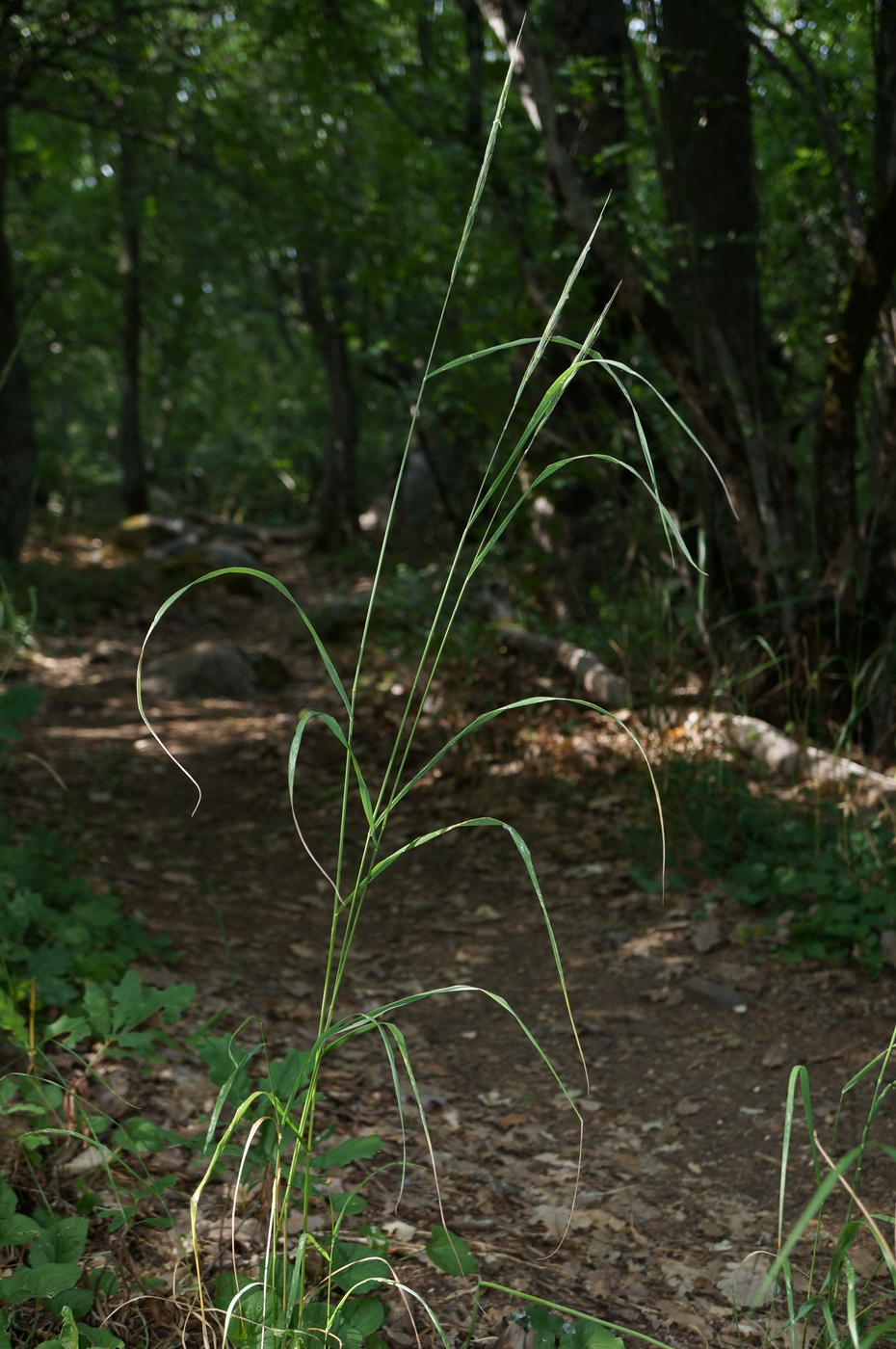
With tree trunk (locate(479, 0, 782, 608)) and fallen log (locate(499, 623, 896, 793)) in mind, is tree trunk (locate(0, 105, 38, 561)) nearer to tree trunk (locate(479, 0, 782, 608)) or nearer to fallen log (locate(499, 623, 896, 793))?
fallen log (locate(499, 623, 896, 793))

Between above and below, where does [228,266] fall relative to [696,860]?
above

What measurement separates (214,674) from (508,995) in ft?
14.4

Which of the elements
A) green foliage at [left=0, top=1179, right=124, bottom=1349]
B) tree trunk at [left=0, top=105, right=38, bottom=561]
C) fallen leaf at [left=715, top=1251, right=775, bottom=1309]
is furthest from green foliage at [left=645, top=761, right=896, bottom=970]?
tree trunk at [left=0, top=105, right=38, bottom=561]

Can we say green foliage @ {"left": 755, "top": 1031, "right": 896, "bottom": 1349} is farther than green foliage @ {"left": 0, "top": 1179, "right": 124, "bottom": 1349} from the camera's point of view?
No

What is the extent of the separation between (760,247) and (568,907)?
4098 mm

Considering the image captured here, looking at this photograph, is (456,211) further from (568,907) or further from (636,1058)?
(636,1058)

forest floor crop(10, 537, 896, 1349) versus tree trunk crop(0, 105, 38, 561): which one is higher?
tree trunk crop(0, 105, 38, 561)

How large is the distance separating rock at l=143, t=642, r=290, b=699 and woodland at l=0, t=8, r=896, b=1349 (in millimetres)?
39

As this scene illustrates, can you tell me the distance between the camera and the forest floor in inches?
75.7

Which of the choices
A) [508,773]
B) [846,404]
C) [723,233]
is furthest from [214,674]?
[846,404]

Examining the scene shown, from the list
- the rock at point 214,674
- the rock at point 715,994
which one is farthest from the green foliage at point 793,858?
the rock at point 214,674

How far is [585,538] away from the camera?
649 cm

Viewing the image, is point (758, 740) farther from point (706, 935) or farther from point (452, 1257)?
point (452, 1257)

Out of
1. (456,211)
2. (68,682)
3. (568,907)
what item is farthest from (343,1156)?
(68,682)
